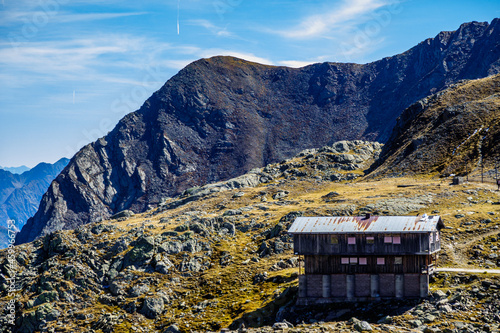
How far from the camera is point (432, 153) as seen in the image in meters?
140

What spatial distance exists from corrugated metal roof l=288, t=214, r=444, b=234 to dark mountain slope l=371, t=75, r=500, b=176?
62.8 m

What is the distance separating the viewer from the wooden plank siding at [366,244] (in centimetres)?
5950

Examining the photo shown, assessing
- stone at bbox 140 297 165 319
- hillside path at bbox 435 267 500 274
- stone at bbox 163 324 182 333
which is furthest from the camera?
stone at bbox 140 297 165 319

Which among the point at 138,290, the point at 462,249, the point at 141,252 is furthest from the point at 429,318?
the point at 141,252

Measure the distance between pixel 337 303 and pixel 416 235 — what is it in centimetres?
1170

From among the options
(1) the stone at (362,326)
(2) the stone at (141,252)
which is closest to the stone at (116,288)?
(2) the stone at (141,252)

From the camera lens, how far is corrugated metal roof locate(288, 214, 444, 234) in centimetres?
6022

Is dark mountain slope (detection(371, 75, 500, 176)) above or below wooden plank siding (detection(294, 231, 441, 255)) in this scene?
above

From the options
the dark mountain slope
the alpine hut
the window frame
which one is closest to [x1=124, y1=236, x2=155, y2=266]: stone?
the alpine hut

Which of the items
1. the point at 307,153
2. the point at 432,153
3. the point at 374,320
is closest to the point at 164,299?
the point at 374,320

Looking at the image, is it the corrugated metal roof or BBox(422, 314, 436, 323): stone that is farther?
the corrugated metal roof

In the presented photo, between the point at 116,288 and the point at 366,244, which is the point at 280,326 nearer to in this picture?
the point at 366,244

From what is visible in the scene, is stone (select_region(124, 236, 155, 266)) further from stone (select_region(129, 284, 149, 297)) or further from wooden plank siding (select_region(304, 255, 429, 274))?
wooden plank siding (select_region(304, 255, 429, 274))

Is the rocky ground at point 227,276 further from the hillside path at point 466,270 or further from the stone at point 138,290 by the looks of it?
the hillside path at point 466,270
